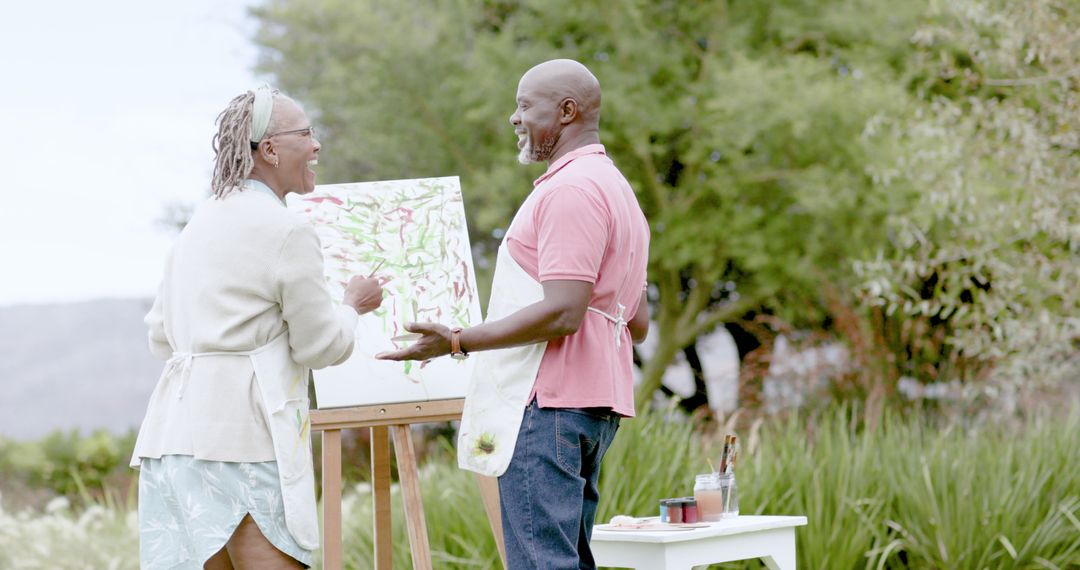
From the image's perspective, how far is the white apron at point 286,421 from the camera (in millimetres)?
2404

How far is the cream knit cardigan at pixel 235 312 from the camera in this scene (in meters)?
2.37

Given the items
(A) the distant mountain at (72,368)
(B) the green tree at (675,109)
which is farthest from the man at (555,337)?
(A) the distant mountain at (72,368)

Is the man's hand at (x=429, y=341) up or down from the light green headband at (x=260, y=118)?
down

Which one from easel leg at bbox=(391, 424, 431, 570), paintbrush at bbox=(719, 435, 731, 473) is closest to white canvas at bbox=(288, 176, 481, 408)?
easel leg at bbox=(391, 424, 431, 570)

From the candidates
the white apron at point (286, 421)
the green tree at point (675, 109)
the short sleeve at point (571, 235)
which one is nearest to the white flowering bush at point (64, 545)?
the white apron at point (286, 421)

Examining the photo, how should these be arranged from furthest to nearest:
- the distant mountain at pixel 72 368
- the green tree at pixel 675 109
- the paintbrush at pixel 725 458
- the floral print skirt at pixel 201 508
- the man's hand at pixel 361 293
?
the distant mountain at pixel 72 368
the green tree at pixel 675 109
the paintbrush at pixel 725 458
the man's hand at pixel 361 293
the floral print skirt at pixel 201 508

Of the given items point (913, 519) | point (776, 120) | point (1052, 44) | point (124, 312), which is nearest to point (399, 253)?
point (913, 519)

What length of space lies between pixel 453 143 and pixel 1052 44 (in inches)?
231

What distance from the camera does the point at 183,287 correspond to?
7.95 feet

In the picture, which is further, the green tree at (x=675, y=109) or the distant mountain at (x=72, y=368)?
the distant mountain at (x=72, y=368)

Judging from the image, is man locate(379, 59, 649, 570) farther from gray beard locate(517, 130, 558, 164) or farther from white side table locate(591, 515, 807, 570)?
white side table locate(591, 515, 807, 570)

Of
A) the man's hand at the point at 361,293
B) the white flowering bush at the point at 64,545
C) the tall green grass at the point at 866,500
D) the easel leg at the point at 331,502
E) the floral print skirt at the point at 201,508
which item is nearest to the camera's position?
the floral print skirt at the point at 201,508

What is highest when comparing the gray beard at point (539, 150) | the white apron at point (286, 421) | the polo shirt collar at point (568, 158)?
the gray beard at point (539, 150)

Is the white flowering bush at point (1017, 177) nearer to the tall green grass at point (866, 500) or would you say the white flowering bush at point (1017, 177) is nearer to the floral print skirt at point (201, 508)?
the tall green grass at point (866, 500)
